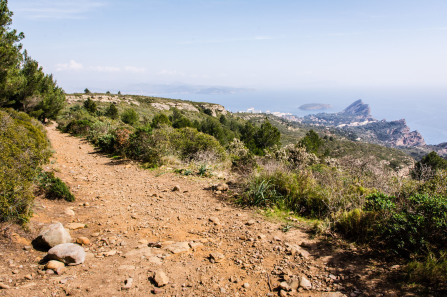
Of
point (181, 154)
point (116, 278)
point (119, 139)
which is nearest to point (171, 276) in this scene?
point (116, 278)

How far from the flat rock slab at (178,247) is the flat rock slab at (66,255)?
4.27 ft

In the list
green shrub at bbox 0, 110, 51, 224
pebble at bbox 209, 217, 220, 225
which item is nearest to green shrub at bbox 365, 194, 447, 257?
pebble at bbox 209, 217, 220, 225

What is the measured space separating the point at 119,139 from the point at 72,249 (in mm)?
8517

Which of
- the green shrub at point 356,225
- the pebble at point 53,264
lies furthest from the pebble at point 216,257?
the green shrub at point 356,225

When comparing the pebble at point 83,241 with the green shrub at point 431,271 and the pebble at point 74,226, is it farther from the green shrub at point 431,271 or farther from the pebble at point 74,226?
the green shrub at point 431,271

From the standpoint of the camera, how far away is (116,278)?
10.6ft

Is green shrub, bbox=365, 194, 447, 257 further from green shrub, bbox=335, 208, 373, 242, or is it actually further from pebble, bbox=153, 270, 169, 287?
pebble, bbox=153, 270, 169, 287

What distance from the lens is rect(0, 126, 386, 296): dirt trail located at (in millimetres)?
3090

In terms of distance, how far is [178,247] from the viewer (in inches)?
161

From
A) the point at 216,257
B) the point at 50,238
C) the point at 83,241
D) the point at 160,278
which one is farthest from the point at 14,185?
the point at 216,257

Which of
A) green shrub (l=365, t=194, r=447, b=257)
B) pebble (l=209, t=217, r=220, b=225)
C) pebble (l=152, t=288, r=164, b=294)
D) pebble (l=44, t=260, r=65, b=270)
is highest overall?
green shrub (l=365, t=194, r=447, b=257)

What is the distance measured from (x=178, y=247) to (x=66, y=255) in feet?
5.42

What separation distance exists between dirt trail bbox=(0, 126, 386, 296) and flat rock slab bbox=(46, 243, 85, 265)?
13cm

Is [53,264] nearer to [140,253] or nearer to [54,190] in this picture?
[140,253]
